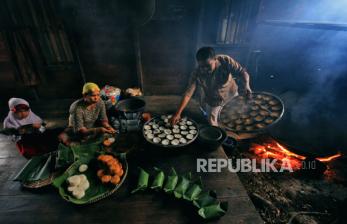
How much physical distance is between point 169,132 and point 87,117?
1.88 m

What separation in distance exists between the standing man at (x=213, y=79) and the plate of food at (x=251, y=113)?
0.26 metres

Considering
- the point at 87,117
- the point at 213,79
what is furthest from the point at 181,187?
the point at 213,79

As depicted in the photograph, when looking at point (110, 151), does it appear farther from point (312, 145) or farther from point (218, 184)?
point (312, 145)

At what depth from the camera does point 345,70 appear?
16.8ft

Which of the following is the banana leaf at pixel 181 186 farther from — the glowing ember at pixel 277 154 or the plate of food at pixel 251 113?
the glowing ember at pixel 277 154

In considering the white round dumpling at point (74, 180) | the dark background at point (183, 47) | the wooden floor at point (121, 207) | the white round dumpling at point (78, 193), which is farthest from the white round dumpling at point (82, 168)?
the dark background at point (183, 47)

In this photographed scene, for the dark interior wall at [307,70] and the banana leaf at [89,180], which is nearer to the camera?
the banana leaf at [89,180]

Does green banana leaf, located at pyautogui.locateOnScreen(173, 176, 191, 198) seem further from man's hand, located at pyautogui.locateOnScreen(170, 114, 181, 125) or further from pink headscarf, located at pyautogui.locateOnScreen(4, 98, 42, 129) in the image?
pink headscarf, located at pyautogui.locateOnScreen(4, 98, 42, 129)

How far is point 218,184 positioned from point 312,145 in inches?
117

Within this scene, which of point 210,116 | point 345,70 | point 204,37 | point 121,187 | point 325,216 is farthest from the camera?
point 204,37

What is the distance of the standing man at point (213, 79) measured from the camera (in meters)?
4.13

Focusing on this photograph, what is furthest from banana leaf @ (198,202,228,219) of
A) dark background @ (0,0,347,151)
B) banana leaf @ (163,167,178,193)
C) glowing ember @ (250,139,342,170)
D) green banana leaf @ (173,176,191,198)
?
dark background @ (0,0,347,151)

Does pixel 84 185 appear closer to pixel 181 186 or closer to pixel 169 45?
pixel 181 186

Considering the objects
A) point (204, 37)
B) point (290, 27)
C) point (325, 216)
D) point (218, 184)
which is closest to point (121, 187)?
point (218, 184)
